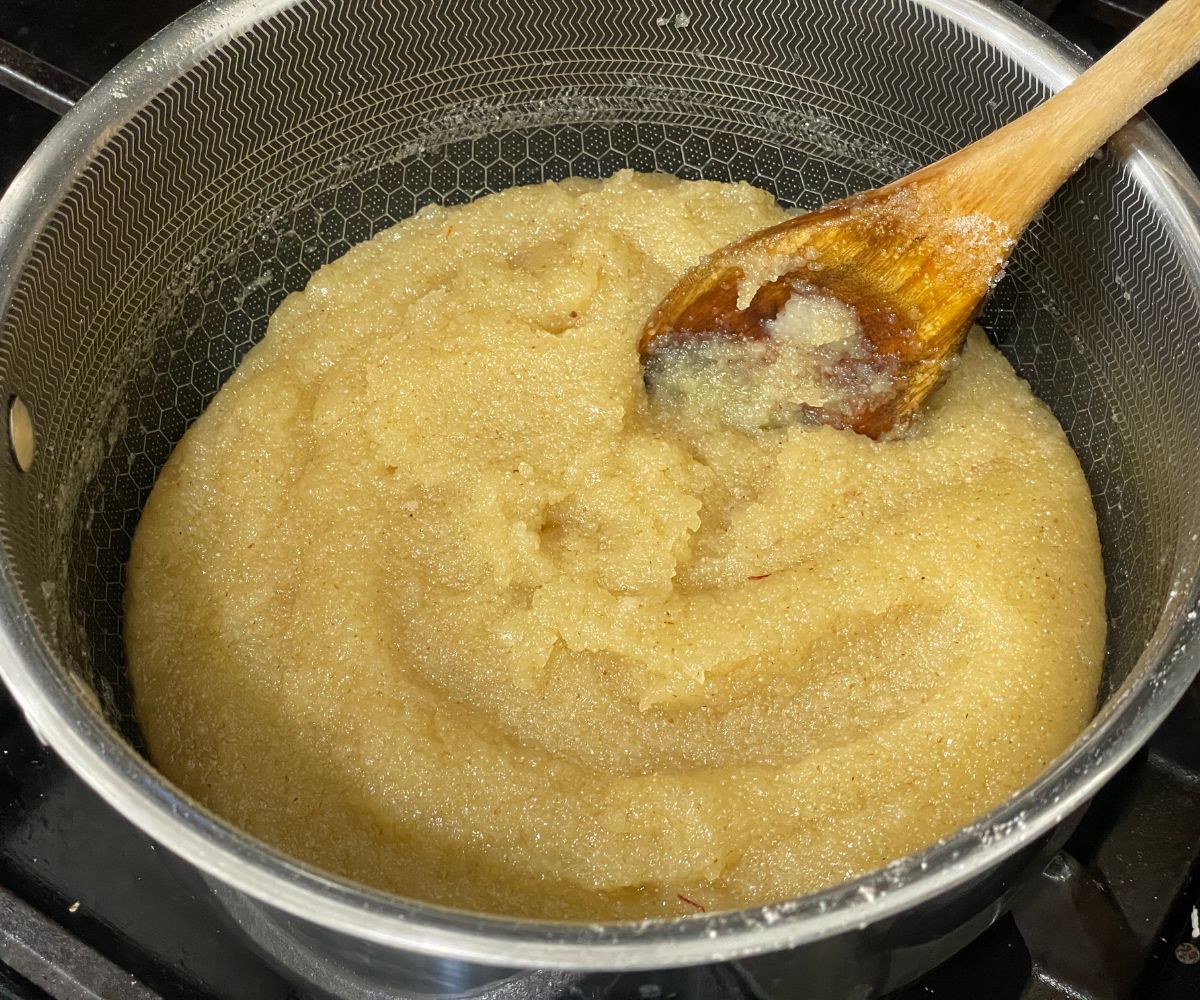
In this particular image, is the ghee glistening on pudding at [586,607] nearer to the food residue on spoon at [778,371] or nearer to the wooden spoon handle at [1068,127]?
the food residue on spoon at [778,371]

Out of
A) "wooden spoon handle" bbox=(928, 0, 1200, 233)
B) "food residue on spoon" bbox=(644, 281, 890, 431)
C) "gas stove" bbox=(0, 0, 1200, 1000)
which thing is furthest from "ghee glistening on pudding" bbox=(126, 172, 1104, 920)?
"wooden spoon handle" bbox=(928, 0, 1200, 233)

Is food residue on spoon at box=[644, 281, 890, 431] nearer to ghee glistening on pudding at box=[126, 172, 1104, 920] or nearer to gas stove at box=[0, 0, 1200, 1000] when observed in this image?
ghee glistening on pudding at box=[126, 172, 1104, 920]

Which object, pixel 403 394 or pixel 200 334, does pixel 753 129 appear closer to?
pixel 403 394

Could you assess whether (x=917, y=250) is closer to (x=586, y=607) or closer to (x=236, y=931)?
(x=586, y=607)

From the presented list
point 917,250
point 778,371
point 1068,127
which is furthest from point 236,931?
point 1068,127

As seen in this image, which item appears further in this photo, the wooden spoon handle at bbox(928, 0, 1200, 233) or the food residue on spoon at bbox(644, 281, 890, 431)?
the food residue on spoon at bbox(644, 281, 890, 431)

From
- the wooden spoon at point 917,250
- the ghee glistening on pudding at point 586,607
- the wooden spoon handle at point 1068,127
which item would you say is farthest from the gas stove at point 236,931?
the wooden spoon handle at point 1068,127

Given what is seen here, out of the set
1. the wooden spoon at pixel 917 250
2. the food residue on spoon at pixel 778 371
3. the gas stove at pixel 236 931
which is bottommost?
the gas stove at pixel 236 931

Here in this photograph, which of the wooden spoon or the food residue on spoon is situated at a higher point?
the wooden spoon
